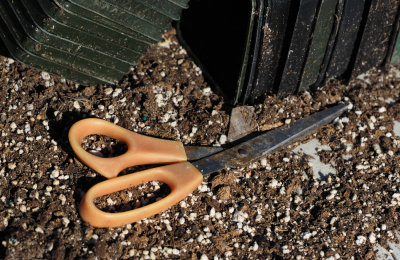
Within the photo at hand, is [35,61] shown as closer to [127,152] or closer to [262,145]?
[127,152]

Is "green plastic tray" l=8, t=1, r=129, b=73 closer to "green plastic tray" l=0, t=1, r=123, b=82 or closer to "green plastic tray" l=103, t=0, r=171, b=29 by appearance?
"green plastic tray" l=0, t=1, r=123, b=82

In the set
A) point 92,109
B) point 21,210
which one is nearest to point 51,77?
point 92,109

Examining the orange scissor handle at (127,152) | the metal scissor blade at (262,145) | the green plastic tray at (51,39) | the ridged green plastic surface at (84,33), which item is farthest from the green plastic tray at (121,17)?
the metal scissor blade at (262,145)

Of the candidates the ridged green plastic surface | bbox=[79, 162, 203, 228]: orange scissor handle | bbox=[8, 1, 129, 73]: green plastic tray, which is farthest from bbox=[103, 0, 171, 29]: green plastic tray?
bbox=[79, 162, 203, 228]: orange scissor handle

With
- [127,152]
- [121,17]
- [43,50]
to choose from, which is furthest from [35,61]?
[127,152]

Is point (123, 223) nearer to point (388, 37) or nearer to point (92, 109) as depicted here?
point (92, 109)

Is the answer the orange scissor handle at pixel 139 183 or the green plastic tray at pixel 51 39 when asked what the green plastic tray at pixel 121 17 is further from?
Answer: the orange scissor handle at pixel 139 183

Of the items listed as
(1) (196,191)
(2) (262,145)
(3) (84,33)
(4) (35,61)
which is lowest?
(1) (196,191)
